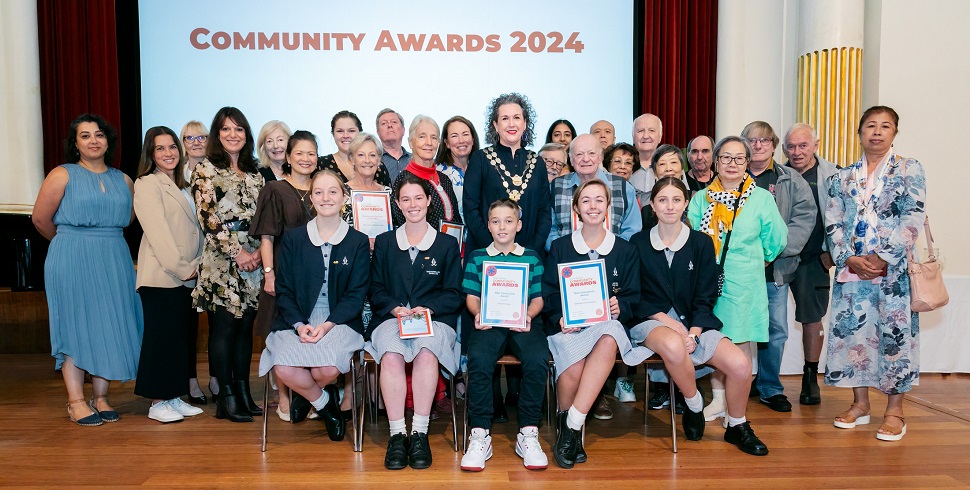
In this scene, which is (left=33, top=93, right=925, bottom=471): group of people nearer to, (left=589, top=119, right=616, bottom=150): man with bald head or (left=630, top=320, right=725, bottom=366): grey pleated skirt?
(left=630, top=320, right=725, bottom=366): grey pleated skirt

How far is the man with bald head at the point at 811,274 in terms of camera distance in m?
4.44

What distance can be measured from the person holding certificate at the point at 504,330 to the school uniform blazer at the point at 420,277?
0.08m

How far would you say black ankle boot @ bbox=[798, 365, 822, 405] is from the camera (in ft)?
14.4

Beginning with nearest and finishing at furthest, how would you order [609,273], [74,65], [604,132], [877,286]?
[609,273]
[877,286]
[604,132]
[74,65]

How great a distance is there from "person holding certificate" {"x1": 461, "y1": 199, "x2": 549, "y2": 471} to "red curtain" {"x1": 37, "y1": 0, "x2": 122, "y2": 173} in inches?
204

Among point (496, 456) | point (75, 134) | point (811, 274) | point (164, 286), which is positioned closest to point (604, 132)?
point (811, 274)

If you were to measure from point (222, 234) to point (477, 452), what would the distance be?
1.82 metres

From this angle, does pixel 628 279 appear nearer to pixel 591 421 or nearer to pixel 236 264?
pixel 591 421

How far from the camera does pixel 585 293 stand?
339cm

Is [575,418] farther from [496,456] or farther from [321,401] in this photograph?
[321,401]

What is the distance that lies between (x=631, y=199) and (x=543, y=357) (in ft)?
3.88

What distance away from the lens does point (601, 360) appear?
3.33m

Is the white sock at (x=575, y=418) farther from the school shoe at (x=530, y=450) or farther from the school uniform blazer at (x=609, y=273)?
the school uniform blazer at (x=609, y=273)

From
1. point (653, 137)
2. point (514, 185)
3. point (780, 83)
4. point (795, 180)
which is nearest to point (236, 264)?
point (514, 185)
